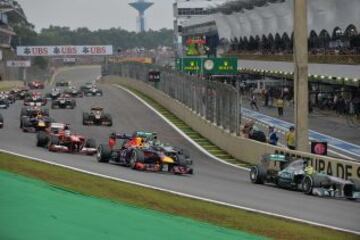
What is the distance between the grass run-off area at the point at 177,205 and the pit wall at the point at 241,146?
6.14 meters

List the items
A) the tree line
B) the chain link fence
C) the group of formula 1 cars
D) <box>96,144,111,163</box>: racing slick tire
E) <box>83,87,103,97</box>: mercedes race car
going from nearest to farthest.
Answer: the group of formula 1 cars, <box>96,144,111,163</box>: racing slick tire, the chain link fence, <box>83,87,103,97</box>: mercedes race car, the tree line

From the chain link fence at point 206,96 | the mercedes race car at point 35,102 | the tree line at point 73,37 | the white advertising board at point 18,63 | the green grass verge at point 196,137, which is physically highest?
the tree line at point 73,37

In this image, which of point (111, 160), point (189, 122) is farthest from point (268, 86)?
point (111, 160)

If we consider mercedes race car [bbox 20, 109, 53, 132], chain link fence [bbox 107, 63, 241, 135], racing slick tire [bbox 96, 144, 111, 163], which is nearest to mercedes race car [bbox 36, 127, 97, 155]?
racing slick tire [bbox 96, 144, 111, 163]

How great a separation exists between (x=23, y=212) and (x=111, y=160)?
44.2 ft

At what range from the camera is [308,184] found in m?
18.5

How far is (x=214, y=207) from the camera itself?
47.4ft

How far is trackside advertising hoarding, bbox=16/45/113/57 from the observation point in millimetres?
111125

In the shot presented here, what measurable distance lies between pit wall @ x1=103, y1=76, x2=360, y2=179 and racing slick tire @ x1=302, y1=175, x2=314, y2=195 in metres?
1.52

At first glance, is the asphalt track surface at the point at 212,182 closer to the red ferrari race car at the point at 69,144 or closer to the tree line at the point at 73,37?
the red ferrari race car at the point at 69,144

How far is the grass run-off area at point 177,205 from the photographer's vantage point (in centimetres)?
1223

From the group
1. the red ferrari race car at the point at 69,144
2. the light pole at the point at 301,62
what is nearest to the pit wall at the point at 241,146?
the light pole at the point at 301,62

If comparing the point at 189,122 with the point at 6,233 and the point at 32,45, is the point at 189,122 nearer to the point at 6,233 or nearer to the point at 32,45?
the point at 6,233

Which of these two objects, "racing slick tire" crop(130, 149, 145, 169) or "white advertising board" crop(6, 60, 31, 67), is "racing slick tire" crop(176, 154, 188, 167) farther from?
"white advertising board" crop(6, 60, 31, 67)
